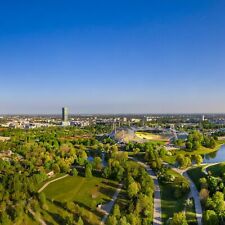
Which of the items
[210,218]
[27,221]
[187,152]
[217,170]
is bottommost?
[27,221]

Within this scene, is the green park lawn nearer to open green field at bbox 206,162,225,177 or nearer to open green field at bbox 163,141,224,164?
open green field at bbox 206,162,225,177

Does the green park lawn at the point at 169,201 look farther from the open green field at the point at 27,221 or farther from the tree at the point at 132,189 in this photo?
the open green field at the point at 27,221

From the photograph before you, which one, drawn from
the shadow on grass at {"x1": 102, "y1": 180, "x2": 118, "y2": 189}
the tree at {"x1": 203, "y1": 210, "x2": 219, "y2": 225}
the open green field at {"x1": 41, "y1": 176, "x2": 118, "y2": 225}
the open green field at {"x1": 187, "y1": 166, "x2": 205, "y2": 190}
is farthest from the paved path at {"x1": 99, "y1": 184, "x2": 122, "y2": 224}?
the open green field at {"x1": 187, "y1": 166, "x2": 205, "y2": 190}

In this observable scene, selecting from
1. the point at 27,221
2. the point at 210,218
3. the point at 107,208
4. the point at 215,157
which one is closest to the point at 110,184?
the point at 107,208

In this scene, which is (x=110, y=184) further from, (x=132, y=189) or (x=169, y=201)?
(x=169, y=201)

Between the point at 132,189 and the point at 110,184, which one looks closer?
the point at 132,189

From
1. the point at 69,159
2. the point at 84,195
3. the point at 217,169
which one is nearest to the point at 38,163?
the point at 69,159
